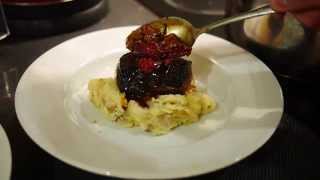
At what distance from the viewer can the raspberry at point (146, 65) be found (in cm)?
65

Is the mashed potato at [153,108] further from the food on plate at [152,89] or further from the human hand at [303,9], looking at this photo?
the human hand at [303,9]

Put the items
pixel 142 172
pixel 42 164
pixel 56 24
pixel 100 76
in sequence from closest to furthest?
1. pixel 142 172
2. pixel 42 164
3. pixel 100 76
4. pixel 56 24

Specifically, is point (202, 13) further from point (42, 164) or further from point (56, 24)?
point (42, 164)

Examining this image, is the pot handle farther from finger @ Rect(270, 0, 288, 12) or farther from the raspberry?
finger @ Rect(270, 0, 288, 12)

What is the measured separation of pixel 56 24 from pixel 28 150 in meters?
0.32

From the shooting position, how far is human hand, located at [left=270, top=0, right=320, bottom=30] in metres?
0.63

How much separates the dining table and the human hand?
82mm

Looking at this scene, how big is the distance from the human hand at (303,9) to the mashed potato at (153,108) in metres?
0.16

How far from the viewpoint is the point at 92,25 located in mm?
911

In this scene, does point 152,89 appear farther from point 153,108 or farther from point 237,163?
point 237,163

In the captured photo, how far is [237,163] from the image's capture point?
602mm

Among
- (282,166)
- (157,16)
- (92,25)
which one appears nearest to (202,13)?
(157,16)

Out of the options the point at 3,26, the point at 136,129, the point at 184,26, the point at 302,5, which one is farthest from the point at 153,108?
the point at 3,26

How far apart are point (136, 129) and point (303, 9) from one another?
0.28m
